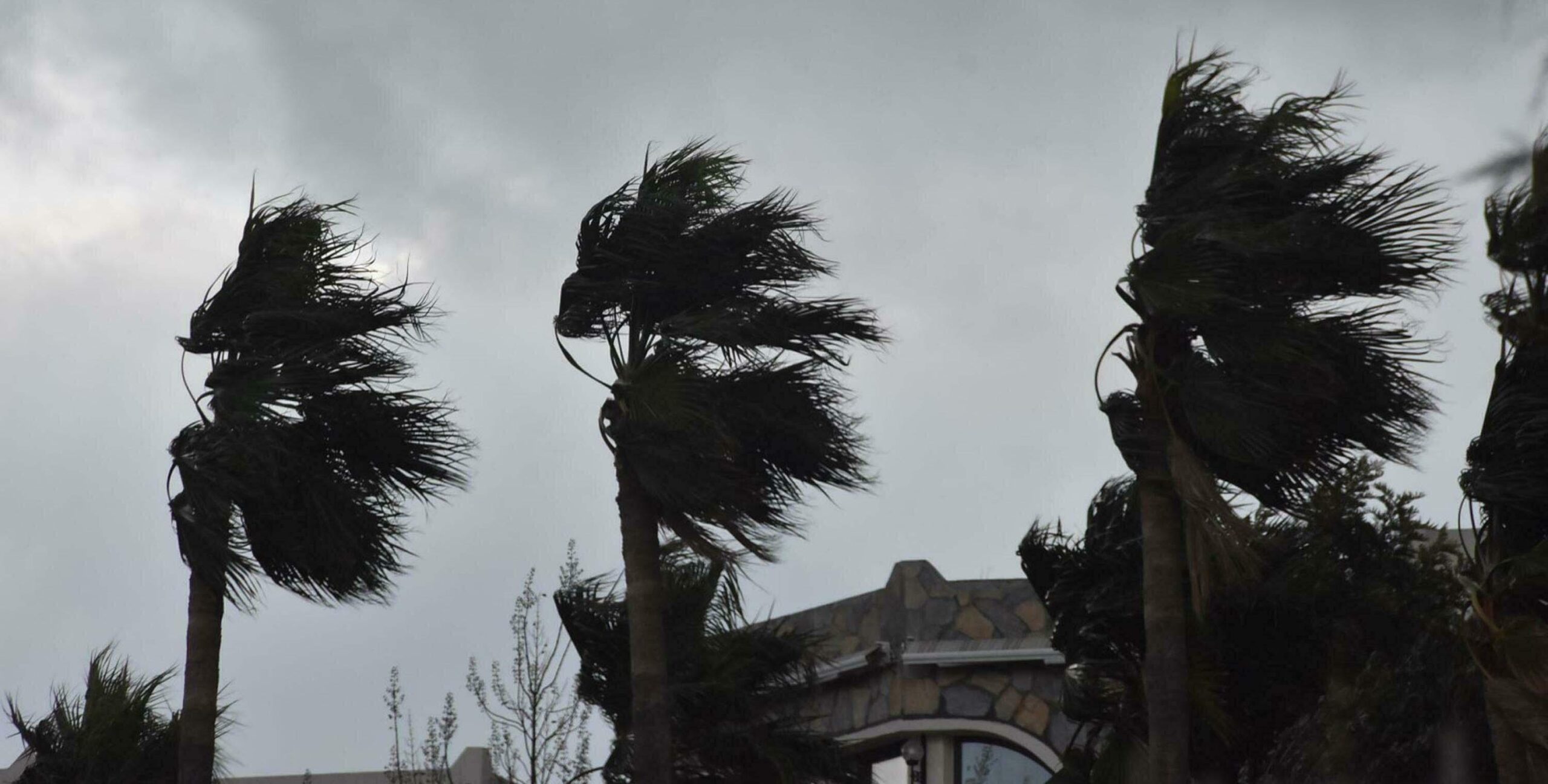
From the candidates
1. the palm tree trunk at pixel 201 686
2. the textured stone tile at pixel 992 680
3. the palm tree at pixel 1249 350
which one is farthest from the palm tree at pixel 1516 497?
the textured stone tile at pixel 992 680

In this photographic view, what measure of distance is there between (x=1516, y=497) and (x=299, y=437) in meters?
7.64

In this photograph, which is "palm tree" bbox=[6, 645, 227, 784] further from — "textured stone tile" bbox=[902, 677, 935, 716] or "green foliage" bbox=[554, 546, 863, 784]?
"textured stone tile" bbox=[902, 677, 935, 716]

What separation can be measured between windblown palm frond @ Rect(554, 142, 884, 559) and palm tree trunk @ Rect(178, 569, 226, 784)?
9.45ft

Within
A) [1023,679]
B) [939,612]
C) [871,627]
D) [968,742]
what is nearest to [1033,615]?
[1023,679]

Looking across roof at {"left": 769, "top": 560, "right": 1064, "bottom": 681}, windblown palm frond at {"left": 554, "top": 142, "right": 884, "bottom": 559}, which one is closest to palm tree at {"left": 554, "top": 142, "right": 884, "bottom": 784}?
windblown palm frond at {"left": 554, "top": 142, "right": 884, "bottom": 559}

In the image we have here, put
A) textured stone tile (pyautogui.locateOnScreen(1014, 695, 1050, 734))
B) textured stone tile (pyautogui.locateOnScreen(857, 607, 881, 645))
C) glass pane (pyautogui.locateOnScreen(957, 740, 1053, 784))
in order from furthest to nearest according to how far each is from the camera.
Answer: textured stone tile (pyautogui.locateOnScreen(857, 607, 881, 645)), glass pane (pyautogui.locateOnScreen(957, 740, 1053, 784)), textured stone tile (pyautogui.locateOnScreen(1014, 695, 1050, 734))

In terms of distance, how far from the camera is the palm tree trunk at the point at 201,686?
11227mm

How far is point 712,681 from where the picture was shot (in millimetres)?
12586

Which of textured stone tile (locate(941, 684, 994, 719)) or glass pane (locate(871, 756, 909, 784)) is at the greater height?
textured stone tile (locate(941, 684, 994, 719))

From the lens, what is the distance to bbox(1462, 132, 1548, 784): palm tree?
373 inches

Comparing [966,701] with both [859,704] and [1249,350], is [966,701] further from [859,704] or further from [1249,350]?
[1249,350]

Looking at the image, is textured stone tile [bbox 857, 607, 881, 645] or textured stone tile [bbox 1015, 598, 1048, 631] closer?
textured stone tile [bbox 1015, 598, 1048, 631]

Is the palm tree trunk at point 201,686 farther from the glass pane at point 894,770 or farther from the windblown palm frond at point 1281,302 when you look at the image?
the glass pane at point 894,770

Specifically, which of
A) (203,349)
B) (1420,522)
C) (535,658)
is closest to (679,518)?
(203,349)
